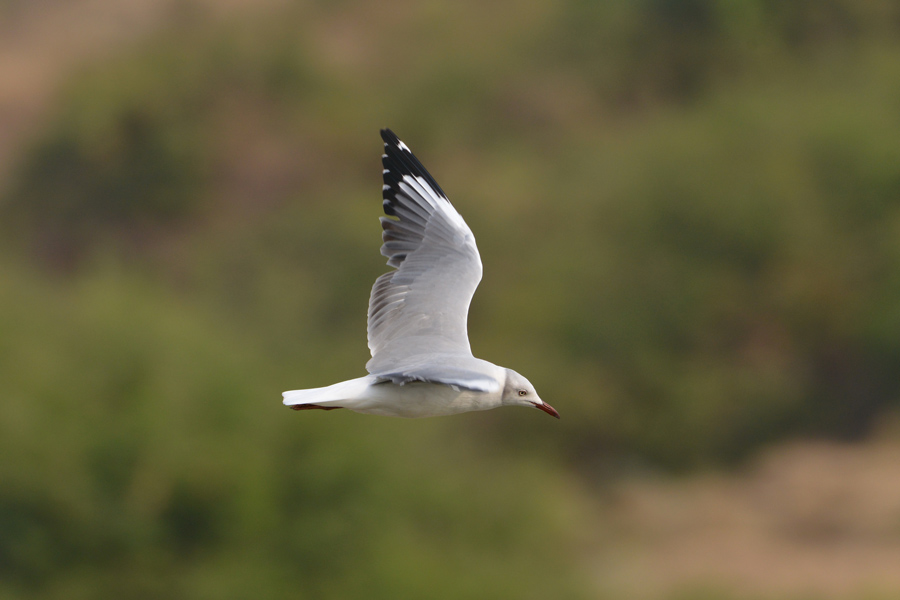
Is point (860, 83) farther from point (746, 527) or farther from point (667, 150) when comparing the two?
point (746, 527)

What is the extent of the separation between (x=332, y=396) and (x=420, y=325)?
1060 mm

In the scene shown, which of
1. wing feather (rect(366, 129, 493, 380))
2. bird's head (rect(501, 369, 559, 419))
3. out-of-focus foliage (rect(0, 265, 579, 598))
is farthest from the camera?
out-of-focus foliage (rect(0, 265, 579, 598))

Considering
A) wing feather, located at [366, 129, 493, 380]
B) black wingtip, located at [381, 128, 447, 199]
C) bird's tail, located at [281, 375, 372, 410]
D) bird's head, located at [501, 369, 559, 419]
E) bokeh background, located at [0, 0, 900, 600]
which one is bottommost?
bird's tail, located at [281, 375, 372, 410]

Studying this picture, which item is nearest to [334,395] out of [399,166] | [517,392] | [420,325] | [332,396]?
[332,396]

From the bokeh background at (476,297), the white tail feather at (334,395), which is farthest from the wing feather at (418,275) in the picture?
the bokeh background at (476,297)

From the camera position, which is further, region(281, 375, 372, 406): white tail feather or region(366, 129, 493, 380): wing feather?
region(366, 129, 493, 380): wing feather

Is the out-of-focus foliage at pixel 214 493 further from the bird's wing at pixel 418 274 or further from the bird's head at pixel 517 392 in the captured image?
the bird's head at pixel 517 392

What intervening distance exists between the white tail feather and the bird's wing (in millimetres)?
325

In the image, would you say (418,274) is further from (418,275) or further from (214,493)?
(214,493)

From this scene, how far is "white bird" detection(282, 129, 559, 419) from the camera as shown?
6039mm

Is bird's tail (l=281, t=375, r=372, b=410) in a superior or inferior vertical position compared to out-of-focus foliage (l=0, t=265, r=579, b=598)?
inferior

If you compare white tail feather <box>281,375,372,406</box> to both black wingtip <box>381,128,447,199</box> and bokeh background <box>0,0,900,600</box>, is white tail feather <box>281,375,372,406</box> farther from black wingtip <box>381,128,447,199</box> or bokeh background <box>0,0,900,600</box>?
bokeh background <box>0,0,900,600</box>

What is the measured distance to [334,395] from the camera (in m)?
6.05

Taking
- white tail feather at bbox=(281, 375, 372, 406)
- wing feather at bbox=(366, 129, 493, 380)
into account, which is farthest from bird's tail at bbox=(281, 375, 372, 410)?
wing feather at bbox=(366, 129, 493, 380)
